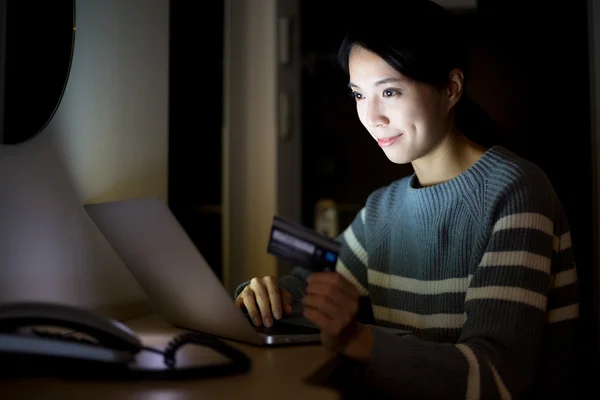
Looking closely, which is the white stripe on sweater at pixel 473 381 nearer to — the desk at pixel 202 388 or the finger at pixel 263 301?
the desk at pixel 202 388

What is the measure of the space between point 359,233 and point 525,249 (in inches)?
20.6

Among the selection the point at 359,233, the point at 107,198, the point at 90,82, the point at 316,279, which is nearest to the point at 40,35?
the point at 90,82

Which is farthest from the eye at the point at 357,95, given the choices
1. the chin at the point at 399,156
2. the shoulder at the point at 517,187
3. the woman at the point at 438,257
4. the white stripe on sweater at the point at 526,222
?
the white stripe on sweater at the point at 526,222

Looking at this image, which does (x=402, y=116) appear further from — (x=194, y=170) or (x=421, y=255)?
(x=194, y=170)

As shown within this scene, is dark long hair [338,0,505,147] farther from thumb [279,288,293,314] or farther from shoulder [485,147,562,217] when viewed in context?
thumb [279,288,293,314]

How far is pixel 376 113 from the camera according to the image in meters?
1.14

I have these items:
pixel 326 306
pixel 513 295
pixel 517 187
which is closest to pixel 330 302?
pixel 326 306

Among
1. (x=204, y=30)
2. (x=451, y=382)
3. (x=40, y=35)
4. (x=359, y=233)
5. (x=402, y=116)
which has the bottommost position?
(x=451, y=382)

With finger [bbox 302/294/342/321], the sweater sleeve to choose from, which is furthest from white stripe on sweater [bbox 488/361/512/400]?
finger [bbox 302/294/342/321]

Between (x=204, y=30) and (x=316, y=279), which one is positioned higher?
(x=204, y=30)

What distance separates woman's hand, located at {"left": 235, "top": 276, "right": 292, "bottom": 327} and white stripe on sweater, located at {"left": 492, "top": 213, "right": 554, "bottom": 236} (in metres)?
0.37

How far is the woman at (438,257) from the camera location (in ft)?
2.48

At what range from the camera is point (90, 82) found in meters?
1.11

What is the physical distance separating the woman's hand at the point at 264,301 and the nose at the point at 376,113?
14.6 inches
